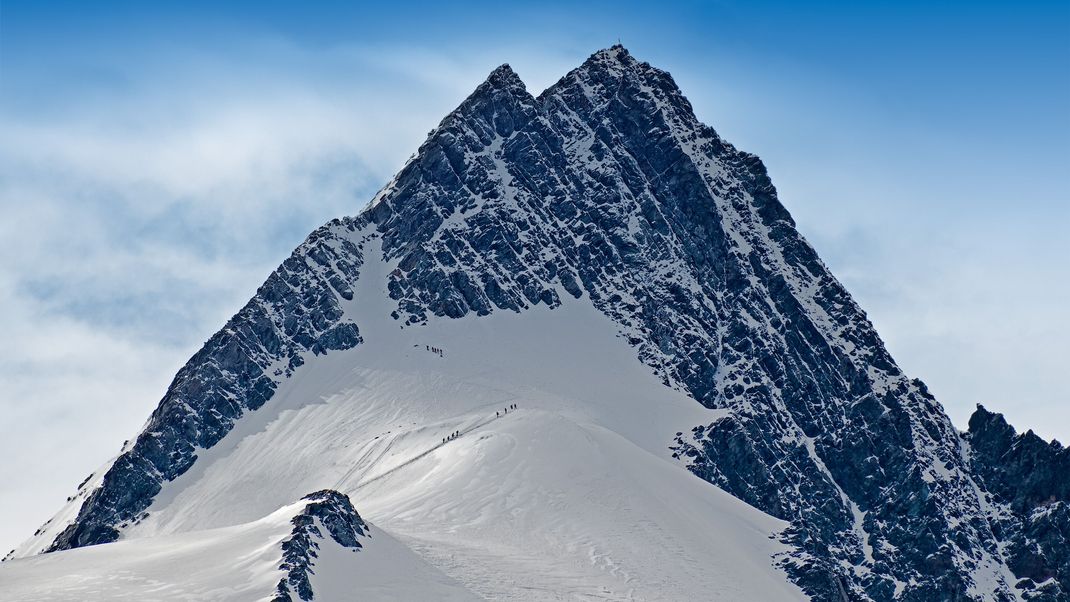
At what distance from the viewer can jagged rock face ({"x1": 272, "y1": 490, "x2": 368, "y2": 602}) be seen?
135125mm

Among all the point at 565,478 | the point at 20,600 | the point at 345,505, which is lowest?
the point at 20,600

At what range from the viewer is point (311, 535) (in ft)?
476

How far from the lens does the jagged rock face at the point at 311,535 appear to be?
135 meters

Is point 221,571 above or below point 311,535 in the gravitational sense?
below

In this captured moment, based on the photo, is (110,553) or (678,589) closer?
(110,553)

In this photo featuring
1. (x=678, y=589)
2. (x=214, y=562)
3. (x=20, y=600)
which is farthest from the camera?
(x=678, y=589)

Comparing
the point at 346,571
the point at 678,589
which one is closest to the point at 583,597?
the point at 678,589

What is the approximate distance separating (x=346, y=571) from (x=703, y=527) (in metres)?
62.7

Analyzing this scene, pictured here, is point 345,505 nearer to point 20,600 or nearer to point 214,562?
point 214,562

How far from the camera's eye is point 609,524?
186 metres

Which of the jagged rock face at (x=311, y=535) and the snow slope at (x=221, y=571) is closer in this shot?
the jagged rock face at (x=311, y=535)

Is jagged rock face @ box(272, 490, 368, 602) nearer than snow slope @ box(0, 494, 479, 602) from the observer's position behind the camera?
Yes

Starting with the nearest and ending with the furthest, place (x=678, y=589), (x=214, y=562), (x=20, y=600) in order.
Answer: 1. (x=20, y=600)
2. (x=214, y=562)
3. (x=678, y=589)

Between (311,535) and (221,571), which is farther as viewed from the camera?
(311,535)
